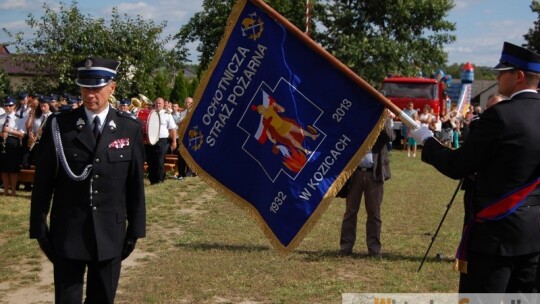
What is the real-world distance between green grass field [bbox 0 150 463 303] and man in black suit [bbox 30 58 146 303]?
5.62 feet

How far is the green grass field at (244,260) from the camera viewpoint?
7.59 m

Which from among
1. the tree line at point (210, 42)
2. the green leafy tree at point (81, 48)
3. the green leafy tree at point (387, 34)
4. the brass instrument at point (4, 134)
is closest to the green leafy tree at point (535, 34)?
the tree line at point (210, 42)

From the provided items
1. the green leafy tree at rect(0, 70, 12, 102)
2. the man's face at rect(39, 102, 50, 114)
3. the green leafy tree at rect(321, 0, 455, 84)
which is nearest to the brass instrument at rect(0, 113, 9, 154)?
the man's face at rect(39, 102, 50, 114)

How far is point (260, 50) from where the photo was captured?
5.44 metres

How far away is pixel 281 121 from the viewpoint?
213 inches

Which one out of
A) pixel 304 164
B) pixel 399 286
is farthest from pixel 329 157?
pixel 399 286

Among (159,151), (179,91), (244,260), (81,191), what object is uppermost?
(179,91)

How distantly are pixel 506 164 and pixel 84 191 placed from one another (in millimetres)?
2702

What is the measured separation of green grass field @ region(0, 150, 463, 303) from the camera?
759 centimetres

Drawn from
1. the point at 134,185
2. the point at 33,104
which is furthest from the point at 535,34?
the point at 134,185

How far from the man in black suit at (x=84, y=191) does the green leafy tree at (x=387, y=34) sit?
35.2m

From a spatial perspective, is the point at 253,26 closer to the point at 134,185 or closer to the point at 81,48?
the point at 134,185

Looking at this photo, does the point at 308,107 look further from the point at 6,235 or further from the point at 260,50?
the point at 6,235

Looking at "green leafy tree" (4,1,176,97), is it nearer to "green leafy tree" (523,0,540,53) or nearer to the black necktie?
the black necktie
